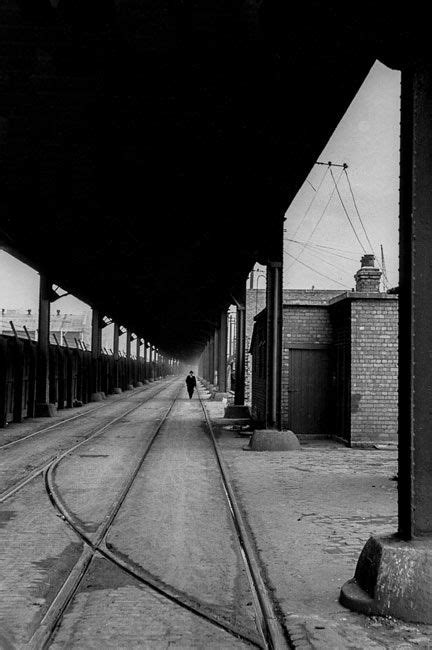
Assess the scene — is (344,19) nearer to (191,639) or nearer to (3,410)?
(191,639)

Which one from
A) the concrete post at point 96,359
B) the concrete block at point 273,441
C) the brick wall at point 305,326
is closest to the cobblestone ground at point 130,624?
the concrete block at point 273,441

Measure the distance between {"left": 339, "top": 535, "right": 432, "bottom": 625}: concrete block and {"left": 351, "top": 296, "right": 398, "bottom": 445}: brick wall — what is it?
978cm

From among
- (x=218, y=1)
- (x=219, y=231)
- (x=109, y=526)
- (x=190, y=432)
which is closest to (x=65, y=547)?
(x=109, y=526)

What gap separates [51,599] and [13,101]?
259 inches

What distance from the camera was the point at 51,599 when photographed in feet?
14.4

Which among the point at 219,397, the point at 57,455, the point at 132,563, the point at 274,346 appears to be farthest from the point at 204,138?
the point at 219,397

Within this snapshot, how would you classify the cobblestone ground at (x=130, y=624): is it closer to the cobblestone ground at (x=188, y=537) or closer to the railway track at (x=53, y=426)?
the cobblestone ground at (x=188, y=537)

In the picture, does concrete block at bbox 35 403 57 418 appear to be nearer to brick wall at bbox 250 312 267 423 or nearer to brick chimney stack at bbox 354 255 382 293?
brick wall at bbox 250 312 267 423

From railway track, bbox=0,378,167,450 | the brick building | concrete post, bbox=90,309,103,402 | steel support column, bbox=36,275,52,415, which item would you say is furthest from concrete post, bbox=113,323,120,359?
the brick building

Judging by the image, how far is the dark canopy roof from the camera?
613 cm

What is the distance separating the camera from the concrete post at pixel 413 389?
402 centimetres

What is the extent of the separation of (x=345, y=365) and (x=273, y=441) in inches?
104

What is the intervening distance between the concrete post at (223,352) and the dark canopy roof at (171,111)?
1462 centimetres

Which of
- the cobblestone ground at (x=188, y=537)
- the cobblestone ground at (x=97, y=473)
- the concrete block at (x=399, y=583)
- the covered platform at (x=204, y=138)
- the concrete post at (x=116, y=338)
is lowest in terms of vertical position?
the cobblestone ground at (x=97, y=473)
